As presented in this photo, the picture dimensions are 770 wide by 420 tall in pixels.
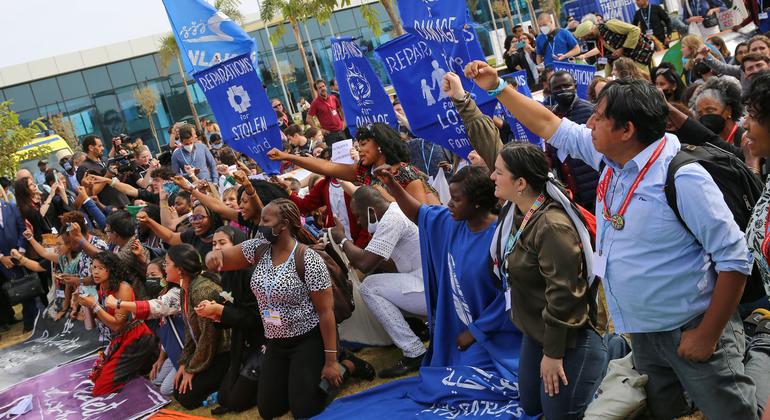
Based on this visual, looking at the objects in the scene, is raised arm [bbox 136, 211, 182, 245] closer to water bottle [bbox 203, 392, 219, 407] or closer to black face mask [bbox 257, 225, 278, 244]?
water bottle [bbox 203, 392, 219, 407]

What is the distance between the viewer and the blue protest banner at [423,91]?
620cm

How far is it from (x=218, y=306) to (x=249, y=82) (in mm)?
3014

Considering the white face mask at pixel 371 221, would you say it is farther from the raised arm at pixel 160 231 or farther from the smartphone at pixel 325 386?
the raised arm at pixel 160 231

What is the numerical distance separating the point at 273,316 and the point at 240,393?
0.90 metres

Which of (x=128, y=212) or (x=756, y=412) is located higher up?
(x=128, y=212)

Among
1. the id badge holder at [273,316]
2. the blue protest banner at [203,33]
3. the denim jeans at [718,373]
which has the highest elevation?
the blue protest banner at [203,33]

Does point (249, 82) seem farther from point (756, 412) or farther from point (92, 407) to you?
point (756, 412)

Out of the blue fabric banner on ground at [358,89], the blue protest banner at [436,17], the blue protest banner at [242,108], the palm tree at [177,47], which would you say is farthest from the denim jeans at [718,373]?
the palm tree at [177,47]

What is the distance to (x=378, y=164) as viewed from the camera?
20.6 ft

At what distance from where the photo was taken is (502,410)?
15.1ft

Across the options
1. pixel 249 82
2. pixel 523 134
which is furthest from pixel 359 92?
pixel 523 134

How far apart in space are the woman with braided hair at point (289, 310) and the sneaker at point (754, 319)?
9.14 feet

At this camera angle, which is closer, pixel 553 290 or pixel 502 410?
pixel 553 290

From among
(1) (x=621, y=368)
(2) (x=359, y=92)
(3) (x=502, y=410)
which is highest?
(2) (x=359, y=92)
